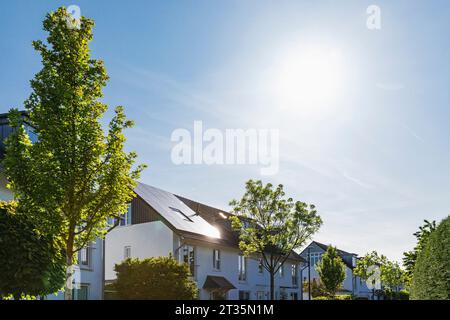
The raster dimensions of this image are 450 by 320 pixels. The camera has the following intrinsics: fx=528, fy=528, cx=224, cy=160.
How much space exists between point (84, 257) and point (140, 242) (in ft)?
23.2

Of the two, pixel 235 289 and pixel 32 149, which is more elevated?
pixel 32 149

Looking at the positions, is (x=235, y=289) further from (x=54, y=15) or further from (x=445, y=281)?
(x=445, y=281)

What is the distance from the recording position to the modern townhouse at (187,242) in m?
31.9

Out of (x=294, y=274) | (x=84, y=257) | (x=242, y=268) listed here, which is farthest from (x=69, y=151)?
(x=294, y=274)

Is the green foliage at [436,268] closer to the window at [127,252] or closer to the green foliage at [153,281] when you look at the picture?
the green foliage at [153,281]

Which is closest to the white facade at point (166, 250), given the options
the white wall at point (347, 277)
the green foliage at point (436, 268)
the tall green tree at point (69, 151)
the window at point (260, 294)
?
the window at point (260, 294)

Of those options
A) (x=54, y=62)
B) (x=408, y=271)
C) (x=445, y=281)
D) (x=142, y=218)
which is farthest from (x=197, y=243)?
(x=445, y=281)

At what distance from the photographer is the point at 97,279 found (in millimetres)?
26438

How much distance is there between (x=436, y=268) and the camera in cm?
A: 1038

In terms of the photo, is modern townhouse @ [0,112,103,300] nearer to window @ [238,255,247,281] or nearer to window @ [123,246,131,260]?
window @ [123,246,131,260]

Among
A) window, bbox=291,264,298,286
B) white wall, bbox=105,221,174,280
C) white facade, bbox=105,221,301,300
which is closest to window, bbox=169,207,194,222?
white facade, bbox=105,221,301,300
